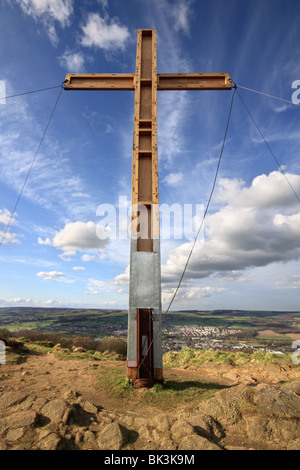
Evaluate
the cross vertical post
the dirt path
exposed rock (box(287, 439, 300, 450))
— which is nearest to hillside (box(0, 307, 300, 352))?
the dirt path

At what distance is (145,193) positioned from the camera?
10.4 metres

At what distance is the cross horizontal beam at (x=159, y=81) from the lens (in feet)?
39.3

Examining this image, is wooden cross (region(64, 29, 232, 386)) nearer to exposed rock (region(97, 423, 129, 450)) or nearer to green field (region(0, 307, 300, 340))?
exposed rock (region(97, 423, 129, 450))

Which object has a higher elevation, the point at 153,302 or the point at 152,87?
the point at 152,87

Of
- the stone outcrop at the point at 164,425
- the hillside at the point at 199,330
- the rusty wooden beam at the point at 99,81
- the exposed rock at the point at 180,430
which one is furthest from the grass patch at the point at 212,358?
the rusty wooden beam at the point at 99,81

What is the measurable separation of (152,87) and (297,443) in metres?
13.5

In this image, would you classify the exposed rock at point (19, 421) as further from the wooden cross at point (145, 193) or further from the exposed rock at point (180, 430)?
the wooden cross at point (145, 193)

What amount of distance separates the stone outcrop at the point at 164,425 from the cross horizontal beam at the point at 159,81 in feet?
44.0
